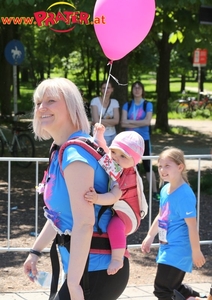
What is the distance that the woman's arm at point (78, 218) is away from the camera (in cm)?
254

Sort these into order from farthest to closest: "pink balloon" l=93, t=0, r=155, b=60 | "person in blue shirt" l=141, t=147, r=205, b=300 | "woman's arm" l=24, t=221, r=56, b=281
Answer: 1. "person in blue shirt" l=141, t=147, r=205, b=300
2. "pink balloon" l=93, t=0, r=155, b=60
3. "woman's arm" l=24, t=221, r=56, b=281

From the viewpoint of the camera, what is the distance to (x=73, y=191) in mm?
2541

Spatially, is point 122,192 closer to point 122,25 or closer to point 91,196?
point 91,196

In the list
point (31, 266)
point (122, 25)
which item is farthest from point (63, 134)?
point (122, 25)

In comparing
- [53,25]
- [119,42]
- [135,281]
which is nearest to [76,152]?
[119,42]

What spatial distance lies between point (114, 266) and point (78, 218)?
1.02 feet

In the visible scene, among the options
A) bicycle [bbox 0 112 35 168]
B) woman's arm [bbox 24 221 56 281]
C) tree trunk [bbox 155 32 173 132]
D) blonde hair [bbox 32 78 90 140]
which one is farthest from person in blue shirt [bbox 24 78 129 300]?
tree trunk [bbox 155 32 173 132]

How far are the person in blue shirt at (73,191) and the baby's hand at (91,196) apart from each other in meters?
0.02

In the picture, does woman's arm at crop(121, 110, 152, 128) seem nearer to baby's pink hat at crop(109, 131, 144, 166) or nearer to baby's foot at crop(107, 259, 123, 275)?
baby's pink hat at crop(109, 131, 144, 166)

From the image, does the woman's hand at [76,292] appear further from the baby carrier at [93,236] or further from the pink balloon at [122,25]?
the pink balloon at [122,25]

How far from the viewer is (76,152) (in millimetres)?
2570

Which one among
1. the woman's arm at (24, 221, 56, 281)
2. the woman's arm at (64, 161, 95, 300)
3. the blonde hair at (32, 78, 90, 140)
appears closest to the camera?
the woman's arm at (64, 161, 95, 300)

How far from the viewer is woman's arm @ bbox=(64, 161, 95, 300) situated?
2537mm

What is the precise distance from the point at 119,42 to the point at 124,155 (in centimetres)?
120
